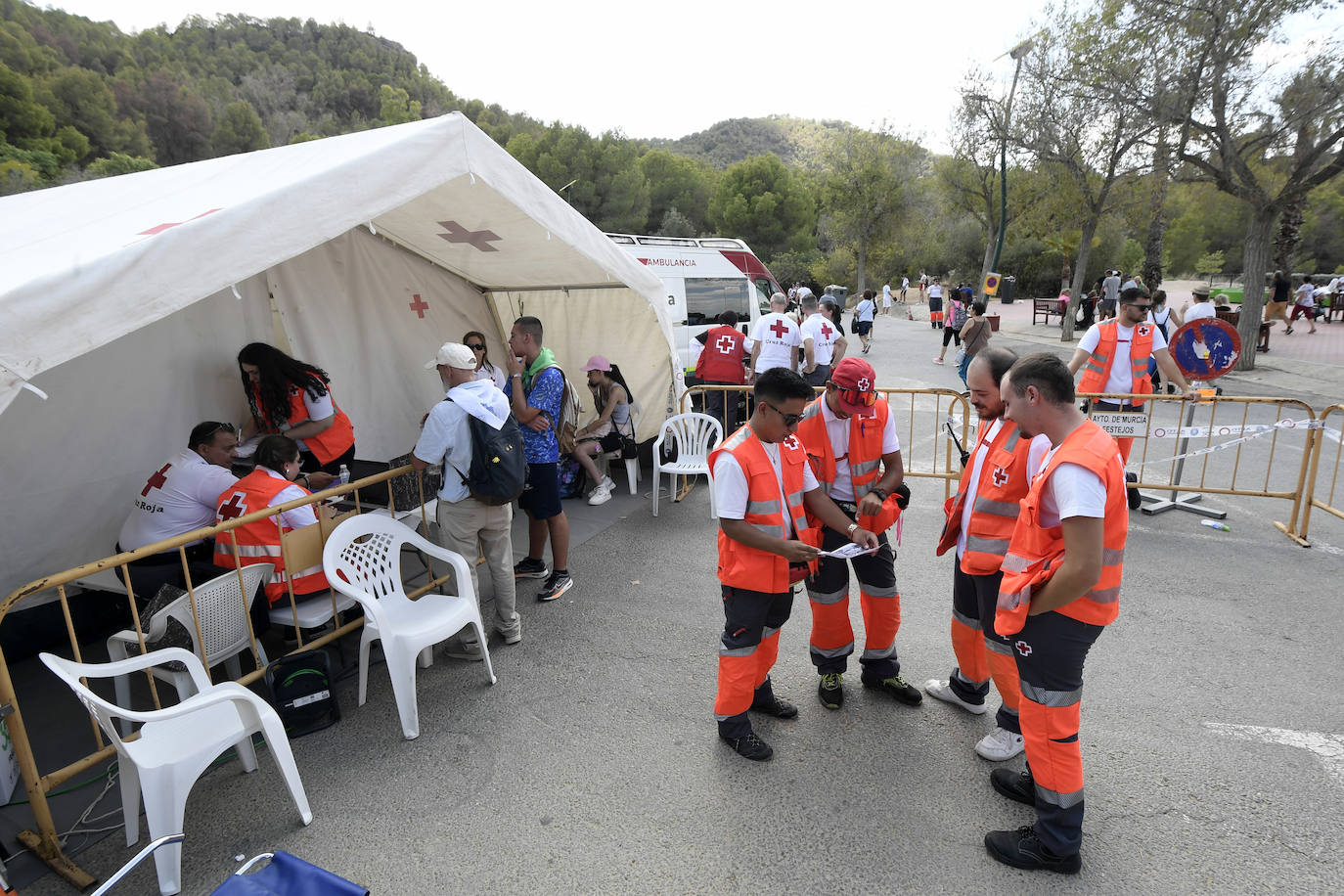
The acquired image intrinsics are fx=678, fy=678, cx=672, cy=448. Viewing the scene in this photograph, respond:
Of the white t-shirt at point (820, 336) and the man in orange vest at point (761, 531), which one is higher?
the white t-shirt at point (820, 336)

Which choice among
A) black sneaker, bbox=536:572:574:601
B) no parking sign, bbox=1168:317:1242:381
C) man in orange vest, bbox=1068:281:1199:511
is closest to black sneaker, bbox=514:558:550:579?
black sneaker, bbox=536:572:574:601

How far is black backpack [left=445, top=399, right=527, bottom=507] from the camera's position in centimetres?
377

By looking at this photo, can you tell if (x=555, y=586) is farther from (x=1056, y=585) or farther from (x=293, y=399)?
(x=1056, y=585)

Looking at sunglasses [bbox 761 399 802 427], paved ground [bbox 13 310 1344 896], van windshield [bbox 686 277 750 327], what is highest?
van windshield [bbox 686 277 750 327]

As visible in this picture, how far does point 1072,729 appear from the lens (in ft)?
7.96

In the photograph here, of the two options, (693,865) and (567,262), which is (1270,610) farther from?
(567,262)

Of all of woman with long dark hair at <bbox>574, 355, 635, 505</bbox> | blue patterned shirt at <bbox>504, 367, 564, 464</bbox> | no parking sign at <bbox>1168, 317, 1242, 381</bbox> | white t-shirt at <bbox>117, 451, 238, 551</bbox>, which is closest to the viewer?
white t-shirt at <bbox>117, 451, 238, 551</bbox>

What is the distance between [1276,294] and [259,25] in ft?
377

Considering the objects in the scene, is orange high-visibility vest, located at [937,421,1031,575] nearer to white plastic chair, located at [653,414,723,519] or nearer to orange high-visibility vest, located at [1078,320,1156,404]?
white plastic chair, located at [653,414,723,519]

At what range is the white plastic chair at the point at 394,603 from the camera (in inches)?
132

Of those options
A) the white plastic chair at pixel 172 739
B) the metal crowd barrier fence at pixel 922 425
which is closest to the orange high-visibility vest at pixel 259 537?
the white plastic chair at pixel 172 739

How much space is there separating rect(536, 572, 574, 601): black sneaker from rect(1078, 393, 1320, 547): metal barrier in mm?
4567

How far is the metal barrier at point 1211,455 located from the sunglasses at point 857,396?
3587mm

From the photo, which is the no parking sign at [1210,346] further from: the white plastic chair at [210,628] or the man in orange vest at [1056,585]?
the white plastic chair at [210,628]
